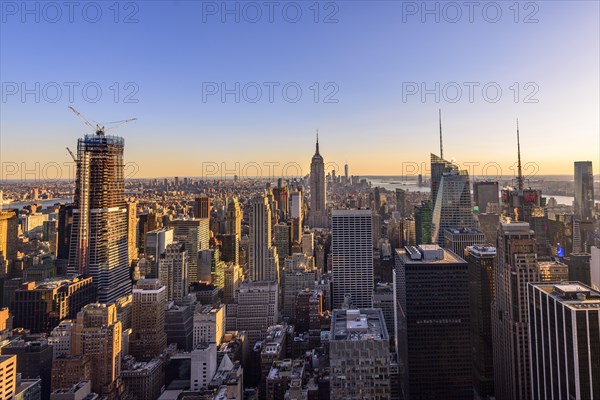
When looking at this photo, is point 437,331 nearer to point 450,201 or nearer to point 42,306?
point 42,306

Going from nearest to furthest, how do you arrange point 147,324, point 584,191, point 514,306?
point 514,306
point 147,324
point 584,191

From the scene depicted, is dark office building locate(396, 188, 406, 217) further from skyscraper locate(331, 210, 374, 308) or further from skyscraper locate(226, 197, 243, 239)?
skyscraper locate(226, 197, 243, 239)

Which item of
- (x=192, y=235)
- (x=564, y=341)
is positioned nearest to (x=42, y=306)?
(x=192, y=235)

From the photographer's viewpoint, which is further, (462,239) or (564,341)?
(462,239)

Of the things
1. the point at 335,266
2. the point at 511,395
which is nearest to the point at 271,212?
the point at 335,266

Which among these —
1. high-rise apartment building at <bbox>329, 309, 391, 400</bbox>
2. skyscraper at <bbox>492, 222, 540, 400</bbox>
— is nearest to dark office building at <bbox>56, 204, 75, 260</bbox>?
high-rise apartment building at <bbox>329, 309, 391, 400</bbox>

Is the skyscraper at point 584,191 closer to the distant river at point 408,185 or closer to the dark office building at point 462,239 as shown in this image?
the distant river at point 408,185
